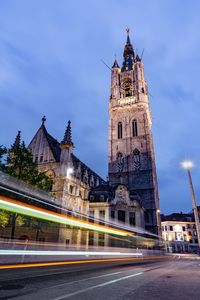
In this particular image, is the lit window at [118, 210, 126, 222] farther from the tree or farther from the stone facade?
the tree

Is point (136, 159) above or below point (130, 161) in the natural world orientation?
above

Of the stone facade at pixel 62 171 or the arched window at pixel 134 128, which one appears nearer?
the stone facade at pixel 62 171

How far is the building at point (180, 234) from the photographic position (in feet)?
234

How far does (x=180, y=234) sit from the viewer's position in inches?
2891

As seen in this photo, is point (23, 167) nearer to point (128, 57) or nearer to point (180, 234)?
point (180, 234)

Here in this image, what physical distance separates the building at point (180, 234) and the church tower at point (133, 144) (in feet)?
98.6

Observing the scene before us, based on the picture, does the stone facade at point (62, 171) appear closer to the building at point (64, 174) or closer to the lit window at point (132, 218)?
the building at point (64, 174)

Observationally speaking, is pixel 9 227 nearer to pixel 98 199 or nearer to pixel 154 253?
pixel 98 199

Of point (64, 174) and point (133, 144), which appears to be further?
point (133, 144)

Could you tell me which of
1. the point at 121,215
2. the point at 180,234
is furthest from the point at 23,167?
the point at 180,234

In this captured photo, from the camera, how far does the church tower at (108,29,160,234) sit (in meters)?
48.1

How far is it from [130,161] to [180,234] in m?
40.0

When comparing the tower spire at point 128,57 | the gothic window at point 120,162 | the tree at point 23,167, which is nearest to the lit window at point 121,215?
the gothic window at point 120,162

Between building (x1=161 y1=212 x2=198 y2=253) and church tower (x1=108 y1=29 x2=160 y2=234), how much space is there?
30.0 m
